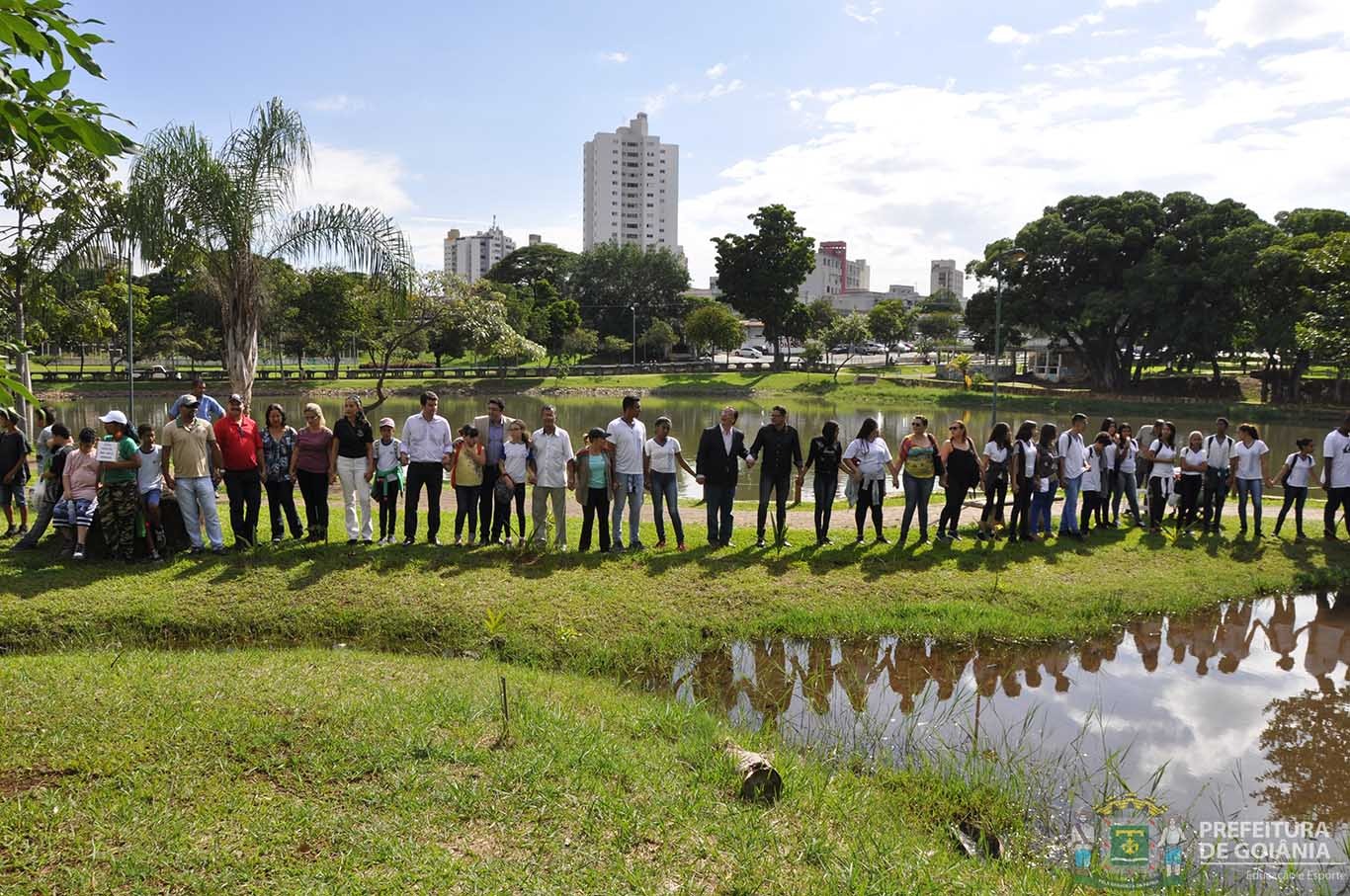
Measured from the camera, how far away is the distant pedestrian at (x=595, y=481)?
10070 mm

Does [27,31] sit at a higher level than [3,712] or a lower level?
higher

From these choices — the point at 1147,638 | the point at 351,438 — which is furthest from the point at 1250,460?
the point at 351,438

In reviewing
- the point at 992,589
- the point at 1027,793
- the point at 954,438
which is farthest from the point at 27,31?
the point at 954,438

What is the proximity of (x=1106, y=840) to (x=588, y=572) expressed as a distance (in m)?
5.74

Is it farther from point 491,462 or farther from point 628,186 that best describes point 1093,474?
point 628,186

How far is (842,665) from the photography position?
7859 millimetres

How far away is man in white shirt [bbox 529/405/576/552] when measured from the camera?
33.1 feet

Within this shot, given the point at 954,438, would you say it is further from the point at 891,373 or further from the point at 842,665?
the point at 891,373

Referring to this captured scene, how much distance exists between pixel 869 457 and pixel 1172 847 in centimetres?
635

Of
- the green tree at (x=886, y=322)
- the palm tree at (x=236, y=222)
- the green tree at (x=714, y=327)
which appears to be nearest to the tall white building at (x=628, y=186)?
the green tree at (x=886, y=322)

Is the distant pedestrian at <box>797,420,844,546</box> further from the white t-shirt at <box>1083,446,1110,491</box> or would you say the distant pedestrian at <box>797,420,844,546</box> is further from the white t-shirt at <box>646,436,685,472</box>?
the white t-shirt at <box>1083,446,1110,491</box>

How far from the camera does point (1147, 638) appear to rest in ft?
28.9

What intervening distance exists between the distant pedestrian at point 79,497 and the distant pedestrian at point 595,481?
5.16 meters

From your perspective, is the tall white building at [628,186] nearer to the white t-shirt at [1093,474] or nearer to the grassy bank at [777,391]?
the grassy bank at [777,391]
